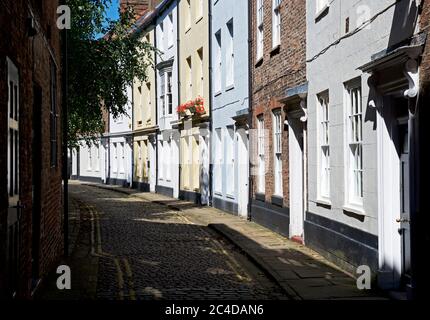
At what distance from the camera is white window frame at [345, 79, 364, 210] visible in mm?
9750

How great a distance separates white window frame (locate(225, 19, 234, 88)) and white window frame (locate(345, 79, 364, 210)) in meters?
10.1

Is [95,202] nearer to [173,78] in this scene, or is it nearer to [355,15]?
[173,78]

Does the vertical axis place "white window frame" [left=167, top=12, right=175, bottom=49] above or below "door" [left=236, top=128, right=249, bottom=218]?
above

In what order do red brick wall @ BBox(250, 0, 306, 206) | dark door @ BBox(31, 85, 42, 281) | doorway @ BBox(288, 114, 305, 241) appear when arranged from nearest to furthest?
dark door @ BBox(31, 85, 42, 281) → red brick wall @ BBox(250, 0, 306, 206) → doorway @ BBox(288, 114, 305, 241)

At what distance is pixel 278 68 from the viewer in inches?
578

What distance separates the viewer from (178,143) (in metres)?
27.2

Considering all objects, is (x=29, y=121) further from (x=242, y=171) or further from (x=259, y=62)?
(x=242, y=171)

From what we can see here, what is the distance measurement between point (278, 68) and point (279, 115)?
1133 millimetres

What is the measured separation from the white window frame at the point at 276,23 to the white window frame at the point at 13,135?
32.1 ft

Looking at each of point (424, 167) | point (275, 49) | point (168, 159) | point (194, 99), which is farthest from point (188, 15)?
point (424, 167)

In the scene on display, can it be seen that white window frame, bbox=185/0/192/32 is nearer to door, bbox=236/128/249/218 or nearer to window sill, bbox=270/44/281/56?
door, bbox=236/128/249/218

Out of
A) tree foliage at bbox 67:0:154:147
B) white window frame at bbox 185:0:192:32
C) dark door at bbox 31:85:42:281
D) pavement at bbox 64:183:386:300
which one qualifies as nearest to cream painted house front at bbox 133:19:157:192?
white window frame at bbox 185:0:192:32

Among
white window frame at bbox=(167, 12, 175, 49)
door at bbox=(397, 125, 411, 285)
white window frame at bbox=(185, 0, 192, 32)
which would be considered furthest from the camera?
white window frame at bbox=(167, 12, 175, 49)

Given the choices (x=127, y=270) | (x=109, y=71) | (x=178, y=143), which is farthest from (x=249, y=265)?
(x=178, y=143)
